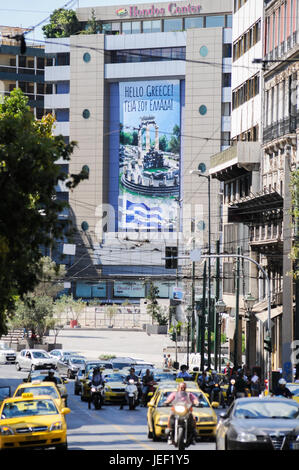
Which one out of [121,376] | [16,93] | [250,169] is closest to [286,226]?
[121,376]

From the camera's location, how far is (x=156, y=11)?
490 feet

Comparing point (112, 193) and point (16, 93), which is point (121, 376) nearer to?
point (16, 93)

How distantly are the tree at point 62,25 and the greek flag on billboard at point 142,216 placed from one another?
27.2 meters

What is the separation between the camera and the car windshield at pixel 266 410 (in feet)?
60.8

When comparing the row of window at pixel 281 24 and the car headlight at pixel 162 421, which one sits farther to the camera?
the row of window at pixel 281 24

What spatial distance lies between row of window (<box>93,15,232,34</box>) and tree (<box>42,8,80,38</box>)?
4.11 meters

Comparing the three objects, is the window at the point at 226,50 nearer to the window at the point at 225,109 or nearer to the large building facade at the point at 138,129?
the large building facade at the point at 138,129

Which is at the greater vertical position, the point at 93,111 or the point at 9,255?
the point at 93,111

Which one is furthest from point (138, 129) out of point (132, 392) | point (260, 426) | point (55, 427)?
point (260, 426)

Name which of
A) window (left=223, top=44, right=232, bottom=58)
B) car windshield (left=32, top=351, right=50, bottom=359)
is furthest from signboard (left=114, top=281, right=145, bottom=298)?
car windshield (left=32, top=351, right=50, bottom=359)

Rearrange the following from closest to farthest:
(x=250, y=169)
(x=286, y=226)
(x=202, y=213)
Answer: (x=286, y=226) → (x=250, y=169) → (x=202, y=213)

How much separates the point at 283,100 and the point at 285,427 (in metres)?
42.3

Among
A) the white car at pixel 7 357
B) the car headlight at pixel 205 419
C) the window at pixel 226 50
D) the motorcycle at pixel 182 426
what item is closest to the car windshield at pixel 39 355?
the white car at pixel 7 357

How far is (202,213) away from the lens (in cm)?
13800
